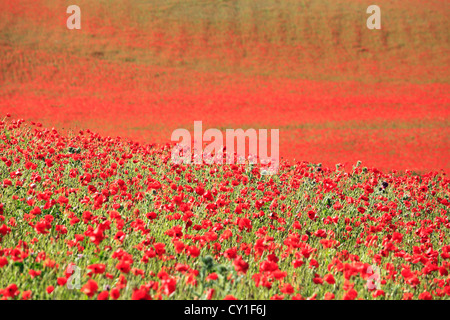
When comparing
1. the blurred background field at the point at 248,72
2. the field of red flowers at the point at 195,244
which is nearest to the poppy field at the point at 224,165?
the field of red flowers at the point at 195,244

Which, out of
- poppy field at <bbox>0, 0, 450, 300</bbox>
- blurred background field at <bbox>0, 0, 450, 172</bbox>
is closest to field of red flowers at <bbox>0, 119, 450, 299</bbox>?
poppy field at <bbox>0, 0, 450, 300</bbox>

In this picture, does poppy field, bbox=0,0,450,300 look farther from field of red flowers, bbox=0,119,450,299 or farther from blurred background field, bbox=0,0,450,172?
blurred background field, bbox=0,0,450,172

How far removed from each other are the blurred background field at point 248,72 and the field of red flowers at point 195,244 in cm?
711

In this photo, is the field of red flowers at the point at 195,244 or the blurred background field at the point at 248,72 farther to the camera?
the blurred background field at the point at 248,72

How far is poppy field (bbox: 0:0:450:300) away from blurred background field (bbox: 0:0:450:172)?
0.54 ft

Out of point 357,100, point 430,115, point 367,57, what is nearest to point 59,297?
point 430,115

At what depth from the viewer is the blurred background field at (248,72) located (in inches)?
685

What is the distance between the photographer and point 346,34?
3488 centimetres

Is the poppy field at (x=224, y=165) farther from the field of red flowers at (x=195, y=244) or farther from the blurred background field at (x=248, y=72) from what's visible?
the blurred background field at (x=248, y=72)

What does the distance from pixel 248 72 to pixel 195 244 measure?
1020 inches

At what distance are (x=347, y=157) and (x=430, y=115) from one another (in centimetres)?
953

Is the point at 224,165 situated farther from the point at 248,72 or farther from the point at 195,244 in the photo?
the point at 248,72

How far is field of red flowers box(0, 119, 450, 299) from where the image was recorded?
3.15 metres

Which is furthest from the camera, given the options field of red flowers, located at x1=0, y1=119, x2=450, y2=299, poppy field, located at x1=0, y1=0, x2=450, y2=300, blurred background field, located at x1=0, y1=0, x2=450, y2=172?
blurred background field, located at x1=0, y1=0, x2=450, y2=172
